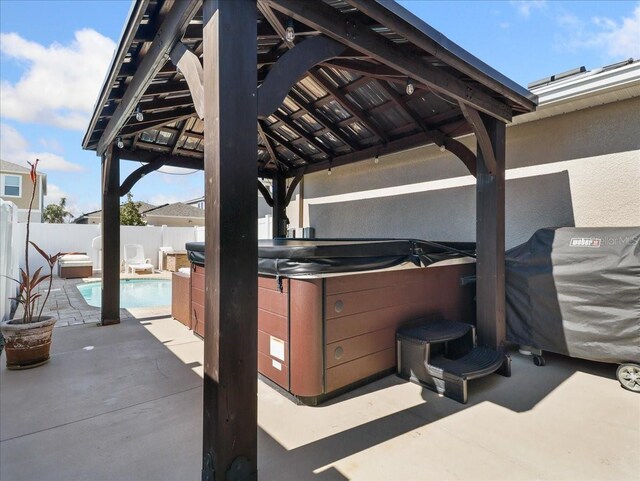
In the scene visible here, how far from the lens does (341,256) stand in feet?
9.87

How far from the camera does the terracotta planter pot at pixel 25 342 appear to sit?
3.59m

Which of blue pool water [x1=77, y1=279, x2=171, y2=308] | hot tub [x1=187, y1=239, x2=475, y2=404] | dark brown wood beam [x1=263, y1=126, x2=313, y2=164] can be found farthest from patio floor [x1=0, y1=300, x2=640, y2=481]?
blue pool water [x1=77, y1=279, x2=171, y2=308]

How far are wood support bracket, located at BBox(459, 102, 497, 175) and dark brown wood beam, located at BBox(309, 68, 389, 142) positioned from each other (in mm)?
1983

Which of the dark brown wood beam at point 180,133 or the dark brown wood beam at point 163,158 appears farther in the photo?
the dark brown wood beam at point 163,158

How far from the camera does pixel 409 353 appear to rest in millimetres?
3355

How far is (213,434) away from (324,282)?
1456 millimetres

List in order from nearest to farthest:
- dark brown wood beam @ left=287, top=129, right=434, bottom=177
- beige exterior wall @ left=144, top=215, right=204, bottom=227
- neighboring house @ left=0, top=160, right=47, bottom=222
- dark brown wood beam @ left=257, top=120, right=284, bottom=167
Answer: dark brown wood beam @ left=287, top=129, right=434, bottom=177 < dark brown wood beam @ left=257, top=120, right=284, bottom=167 < neighboring house @ left=0, top=160, right=47, bottom=222 < beige exterior wall @ left=144, top=215, right=204, bottom=227

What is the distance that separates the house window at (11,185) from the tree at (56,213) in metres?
14.5

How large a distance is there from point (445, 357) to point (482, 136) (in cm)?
243

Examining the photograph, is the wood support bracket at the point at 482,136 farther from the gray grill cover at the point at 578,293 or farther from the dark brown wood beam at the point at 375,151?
the dark brown wood beam at the point at 375,151

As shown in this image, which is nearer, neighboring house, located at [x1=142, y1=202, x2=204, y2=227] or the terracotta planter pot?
the terracotta planter pot

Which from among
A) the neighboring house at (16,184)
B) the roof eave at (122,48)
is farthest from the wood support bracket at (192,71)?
the neighboring house at (16,184)

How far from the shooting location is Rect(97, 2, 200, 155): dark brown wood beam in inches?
85.6

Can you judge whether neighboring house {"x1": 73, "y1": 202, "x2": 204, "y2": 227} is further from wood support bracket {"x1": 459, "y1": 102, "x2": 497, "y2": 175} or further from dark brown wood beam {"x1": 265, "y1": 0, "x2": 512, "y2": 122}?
dark brown wood beam {"x1": 265, "y1": 0, "x2": 512, "y2": 122}
